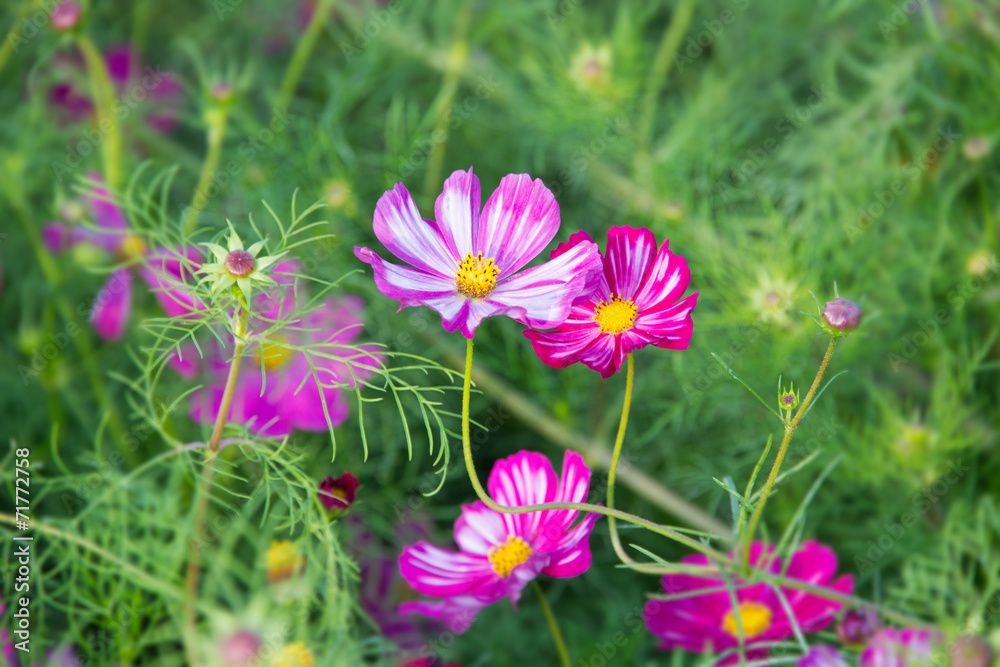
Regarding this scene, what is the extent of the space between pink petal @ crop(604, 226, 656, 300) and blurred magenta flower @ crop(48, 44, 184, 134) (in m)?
0.79

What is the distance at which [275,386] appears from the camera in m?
0.82

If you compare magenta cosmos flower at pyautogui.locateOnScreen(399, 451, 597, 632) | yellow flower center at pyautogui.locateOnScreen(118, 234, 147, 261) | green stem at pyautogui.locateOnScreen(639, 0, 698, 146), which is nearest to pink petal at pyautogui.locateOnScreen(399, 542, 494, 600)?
magenta cosmos flower at pyautogui.locateOnScreen(399, 451, 597, 632)

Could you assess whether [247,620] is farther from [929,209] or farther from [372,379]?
[929,209]

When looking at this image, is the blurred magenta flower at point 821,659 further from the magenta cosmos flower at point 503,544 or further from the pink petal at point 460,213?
the pink petal at point 460,213

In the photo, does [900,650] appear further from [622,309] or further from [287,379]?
[287,379]

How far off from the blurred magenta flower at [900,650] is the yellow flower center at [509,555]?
0.22 meters

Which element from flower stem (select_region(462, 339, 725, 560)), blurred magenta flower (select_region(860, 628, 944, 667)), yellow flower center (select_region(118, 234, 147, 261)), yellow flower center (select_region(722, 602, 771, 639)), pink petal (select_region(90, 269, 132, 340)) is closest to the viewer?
flower stem (select_region(462, 339, 725, 560))

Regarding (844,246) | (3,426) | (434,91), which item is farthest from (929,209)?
(3,426)

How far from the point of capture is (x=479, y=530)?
1.90ft

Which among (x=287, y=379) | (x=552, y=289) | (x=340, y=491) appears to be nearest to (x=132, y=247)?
(x=287, y=379)

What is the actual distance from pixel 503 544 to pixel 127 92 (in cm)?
87

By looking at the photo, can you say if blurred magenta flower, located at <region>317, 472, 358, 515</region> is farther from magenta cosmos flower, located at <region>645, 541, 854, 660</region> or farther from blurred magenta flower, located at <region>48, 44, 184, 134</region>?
blurred magenta flower, located at <region>48, 44, 184, 134</region>

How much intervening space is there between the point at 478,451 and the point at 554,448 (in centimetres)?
8

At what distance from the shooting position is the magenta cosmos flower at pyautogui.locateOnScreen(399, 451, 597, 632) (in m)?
0.49
